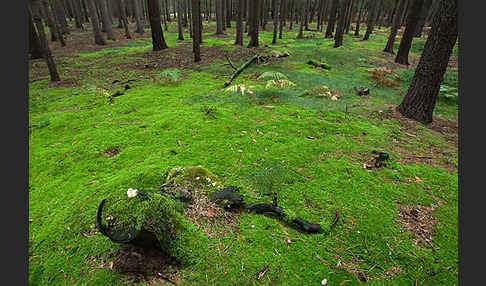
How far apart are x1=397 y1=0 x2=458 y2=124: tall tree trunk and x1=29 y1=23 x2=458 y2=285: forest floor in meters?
0.36

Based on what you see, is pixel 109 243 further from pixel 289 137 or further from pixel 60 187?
pixel 289 137

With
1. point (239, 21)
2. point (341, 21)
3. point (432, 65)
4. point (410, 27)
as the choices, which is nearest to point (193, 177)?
point (432, 65)

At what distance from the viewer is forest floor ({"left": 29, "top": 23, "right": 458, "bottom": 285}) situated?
2.06 m

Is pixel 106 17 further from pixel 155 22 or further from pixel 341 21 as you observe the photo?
pixel 341 21

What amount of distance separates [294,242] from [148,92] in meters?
6.37

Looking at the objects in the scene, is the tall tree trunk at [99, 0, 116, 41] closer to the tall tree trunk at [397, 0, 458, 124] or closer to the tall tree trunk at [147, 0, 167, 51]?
the tall tree trunk at [147, 0, 167, 51]

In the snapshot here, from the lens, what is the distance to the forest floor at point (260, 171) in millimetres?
2061

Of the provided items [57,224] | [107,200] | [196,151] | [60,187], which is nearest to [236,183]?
[196,151]

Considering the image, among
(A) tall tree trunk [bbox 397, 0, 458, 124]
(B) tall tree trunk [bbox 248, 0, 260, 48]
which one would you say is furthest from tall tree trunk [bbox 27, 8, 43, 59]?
(A) tall tree trunk [bbox 397, 0, 458, 124]

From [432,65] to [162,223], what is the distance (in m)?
6.65

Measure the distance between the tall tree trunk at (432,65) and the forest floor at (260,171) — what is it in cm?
36

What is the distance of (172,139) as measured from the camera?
166 inches

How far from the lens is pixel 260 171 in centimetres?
338

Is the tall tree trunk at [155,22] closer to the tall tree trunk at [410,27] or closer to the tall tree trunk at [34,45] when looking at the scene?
the tall tree trunk at [34,45]
